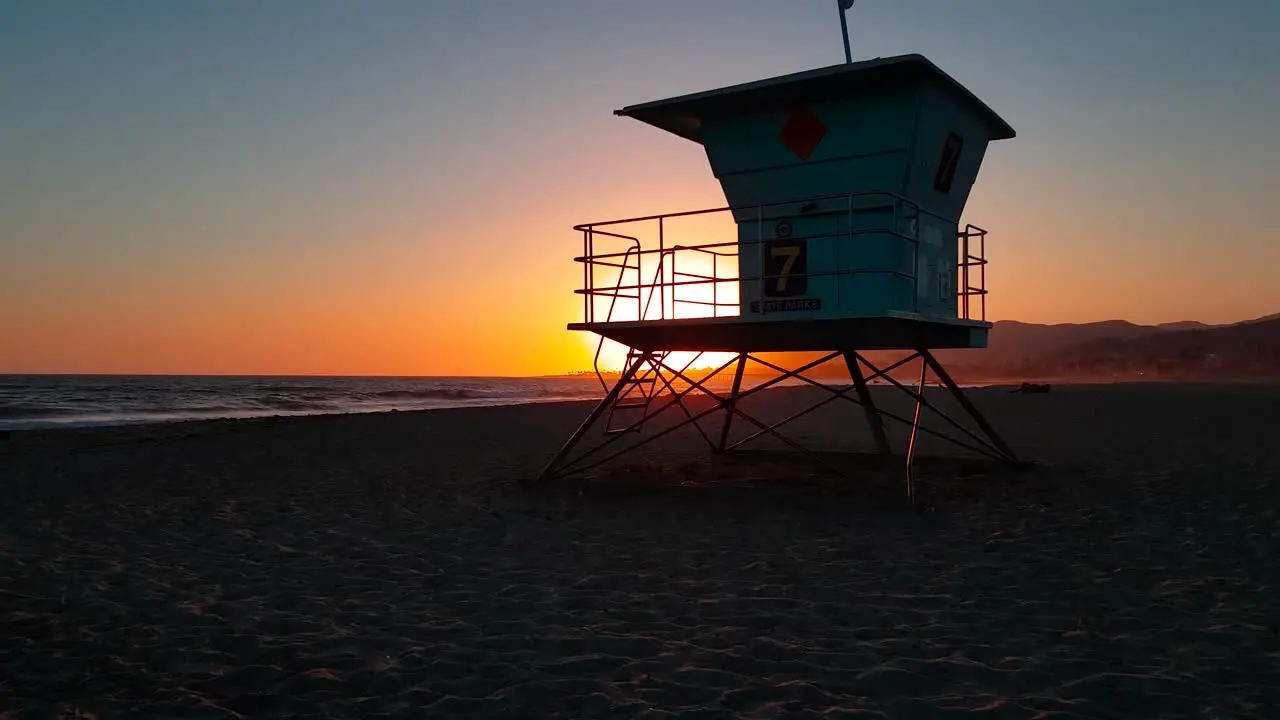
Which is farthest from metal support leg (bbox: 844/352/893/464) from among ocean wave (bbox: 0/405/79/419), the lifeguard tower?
ocean wave (bbox: 0/405/79/419)

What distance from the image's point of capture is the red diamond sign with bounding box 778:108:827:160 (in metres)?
10.3

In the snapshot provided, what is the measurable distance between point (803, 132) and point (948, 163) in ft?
6.49

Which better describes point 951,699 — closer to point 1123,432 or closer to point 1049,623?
point 1049,623

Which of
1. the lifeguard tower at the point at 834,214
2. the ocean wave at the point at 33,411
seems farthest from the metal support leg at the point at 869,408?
the ocean wave at the point at 33,411

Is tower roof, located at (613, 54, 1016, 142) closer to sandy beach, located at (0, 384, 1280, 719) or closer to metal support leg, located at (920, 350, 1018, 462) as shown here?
metal support leg, located at (920, 350, 1018, 462)

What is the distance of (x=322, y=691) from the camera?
472 centimetres

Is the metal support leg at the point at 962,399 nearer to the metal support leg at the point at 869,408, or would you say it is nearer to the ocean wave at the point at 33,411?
the metal support leg at the point at 869,408

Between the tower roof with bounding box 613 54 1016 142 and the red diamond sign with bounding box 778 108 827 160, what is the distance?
163 mm

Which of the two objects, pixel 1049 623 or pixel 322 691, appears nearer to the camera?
pixel 322 691

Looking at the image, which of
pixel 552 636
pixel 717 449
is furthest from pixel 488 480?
pixel 552 636

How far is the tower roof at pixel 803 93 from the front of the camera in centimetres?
945

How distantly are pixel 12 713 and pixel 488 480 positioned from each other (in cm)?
860

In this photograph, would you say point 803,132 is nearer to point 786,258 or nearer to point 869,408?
point 786,258

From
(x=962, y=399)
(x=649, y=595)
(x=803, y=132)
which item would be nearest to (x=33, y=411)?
(x=803, y=132)
